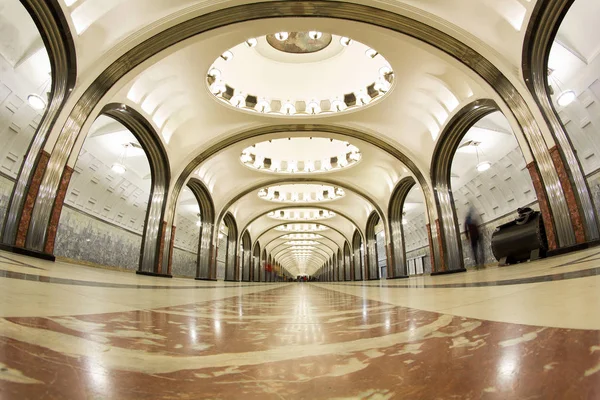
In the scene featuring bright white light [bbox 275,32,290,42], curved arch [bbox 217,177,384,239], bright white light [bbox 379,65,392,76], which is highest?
bright white light [bbox 275,32,290,42]

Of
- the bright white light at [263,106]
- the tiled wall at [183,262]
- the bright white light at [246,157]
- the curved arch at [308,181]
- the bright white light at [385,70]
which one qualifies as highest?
the bright white light at [385,70]

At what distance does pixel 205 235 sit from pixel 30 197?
12.5 metres

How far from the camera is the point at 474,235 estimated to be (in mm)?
16234

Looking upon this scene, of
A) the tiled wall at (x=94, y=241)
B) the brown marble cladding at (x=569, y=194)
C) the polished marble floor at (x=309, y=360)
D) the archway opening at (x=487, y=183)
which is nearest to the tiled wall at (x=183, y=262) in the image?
the tiled wall at (x=94, y=241)

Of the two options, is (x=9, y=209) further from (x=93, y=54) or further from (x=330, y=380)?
(x=330, y=380)

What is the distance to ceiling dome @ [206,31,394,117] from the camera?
1266cm

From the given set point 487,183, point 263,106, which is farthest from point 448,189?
point 263,106

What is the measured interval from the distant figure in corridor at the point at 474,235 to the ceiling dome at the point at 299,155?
684 centimetres

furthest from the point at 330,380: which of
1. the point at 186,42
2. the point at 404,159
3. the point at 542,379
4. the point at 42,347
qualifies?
the point at 404,159

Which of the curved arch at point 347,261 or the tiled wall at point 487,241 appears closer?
the tiled wall at point 487,241

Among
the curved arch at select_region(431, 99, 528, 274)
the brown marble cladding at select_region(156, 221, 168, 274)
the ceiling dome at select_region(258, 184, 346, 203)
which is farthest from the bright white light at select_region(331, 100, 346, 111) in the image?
the ceiling dome at select_region(258, 184, 346, 203)

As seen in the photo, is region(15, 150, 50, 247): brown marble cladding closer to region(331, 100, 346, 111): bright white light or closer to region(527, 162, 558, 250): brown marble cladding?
region(331, 100, 346, 111): bright white light

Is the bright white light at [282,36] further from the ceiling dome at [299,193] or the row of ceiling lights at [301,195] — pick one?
the ceiling dome at [299,193]

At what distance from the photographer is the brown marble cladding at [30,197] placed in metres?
7.19
